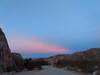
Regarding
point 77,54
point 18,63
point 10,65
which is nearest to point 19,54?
point 18,63

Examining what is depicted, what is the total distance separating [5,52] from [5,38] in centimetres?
234

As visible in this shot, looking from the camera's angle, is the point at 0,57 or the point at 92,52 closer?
the point at 0,57

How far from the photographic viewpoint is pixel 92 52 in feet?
192

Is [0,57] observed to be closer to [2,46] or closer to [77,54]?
[2,46]

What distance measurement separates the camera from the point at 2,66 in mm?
36656

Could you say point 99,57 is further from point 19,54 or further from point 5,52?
point 5,52

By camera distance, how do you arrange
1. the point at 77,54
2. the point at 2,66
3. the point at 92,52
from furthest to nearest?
the point at 77,54, the point at 92,52, the point at 2,66

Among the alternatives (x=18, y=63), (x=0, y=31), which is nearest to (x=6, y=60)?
(x=0, y=31)

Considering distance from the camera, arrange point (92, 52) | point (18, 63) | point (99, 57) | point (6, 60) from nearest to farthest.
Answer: point (6, 60), point (18, 63), point (99, 57), point (92, 52)

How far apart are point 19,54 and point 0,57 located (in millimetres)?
18058

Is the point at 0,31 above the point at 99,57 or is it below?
above

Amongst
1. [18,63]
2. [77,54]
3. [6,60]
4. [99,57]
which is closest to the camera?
[6,60]

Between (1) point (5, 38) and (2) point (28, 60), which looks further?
(2) point (28, 60)

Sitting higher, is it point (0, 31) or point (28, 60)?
point (0, 31)
